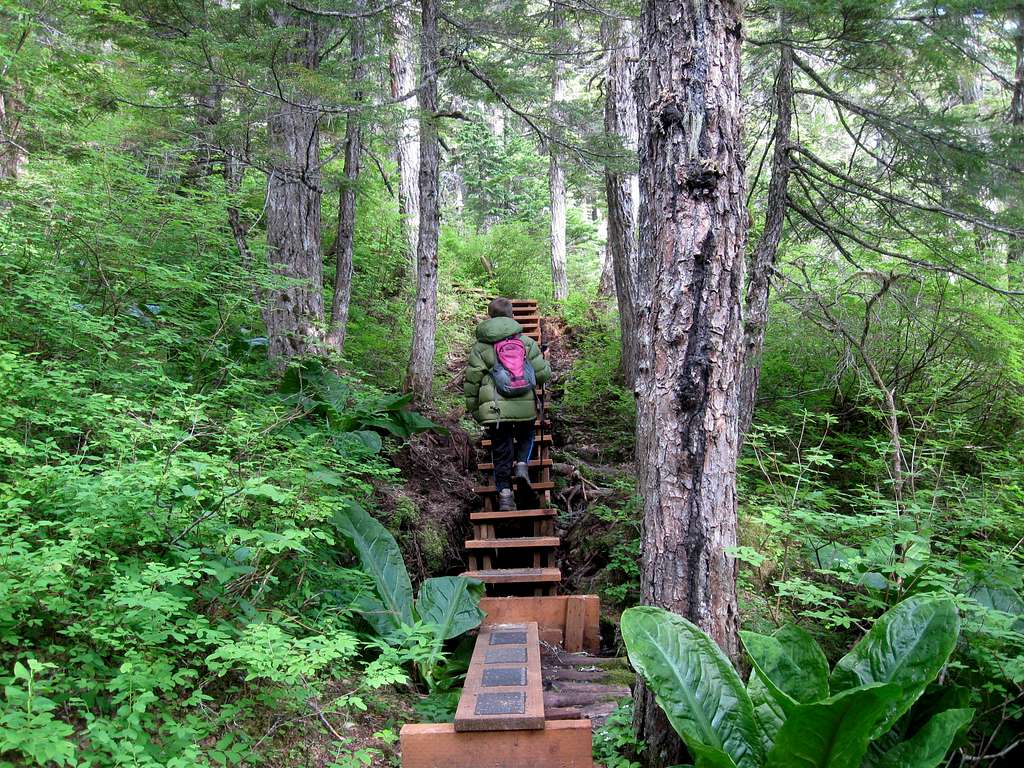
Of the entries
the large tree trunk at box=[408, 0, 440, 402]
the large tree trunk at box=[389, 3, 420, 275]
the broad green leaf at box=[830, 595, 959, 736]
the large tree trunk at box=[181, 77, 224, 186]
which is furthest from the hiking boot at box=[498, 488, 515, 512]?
the large tree trunk at box=[389, 3, 420, 275]

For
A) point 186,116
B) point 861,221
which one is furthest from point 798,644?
point 186,116

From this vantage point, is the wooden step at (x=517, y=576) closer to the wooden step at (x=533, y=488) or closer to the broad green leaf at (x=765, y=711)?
the wooden step at (x=533, y=488)

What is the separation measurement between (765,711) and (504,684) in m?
1.58

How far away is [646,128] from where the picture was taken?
122 inches

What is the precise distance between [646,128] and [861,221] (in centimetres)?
531

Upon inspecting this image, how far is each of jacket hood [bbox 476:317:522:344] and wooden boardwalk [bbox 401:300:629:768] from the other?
51.9 inches

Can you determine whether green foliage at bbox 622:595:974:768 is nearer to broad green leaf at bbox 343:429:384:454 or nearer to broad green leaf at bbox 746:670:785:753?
broad green leaf at bbox 746:670:785:753

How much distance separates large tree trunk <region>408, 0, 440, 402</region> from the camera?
795 cm

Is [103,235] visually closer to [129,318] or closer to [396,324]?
[129,318]

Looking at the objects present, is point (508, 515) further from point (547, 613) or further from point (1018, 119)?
point (1018, 119)

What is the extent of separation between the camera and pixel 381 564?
475cm

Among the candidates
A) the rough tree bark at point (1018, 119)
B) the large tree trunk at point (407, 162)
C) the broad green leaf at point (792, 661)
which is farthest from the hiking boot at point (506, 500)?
the large tree trunk at point (407, 162)

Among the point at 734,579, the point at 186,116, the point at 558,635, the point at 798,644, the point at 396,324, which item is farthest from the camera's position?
the point at 396,324

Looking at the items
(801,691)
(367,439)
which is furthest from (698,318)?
(367,439)
